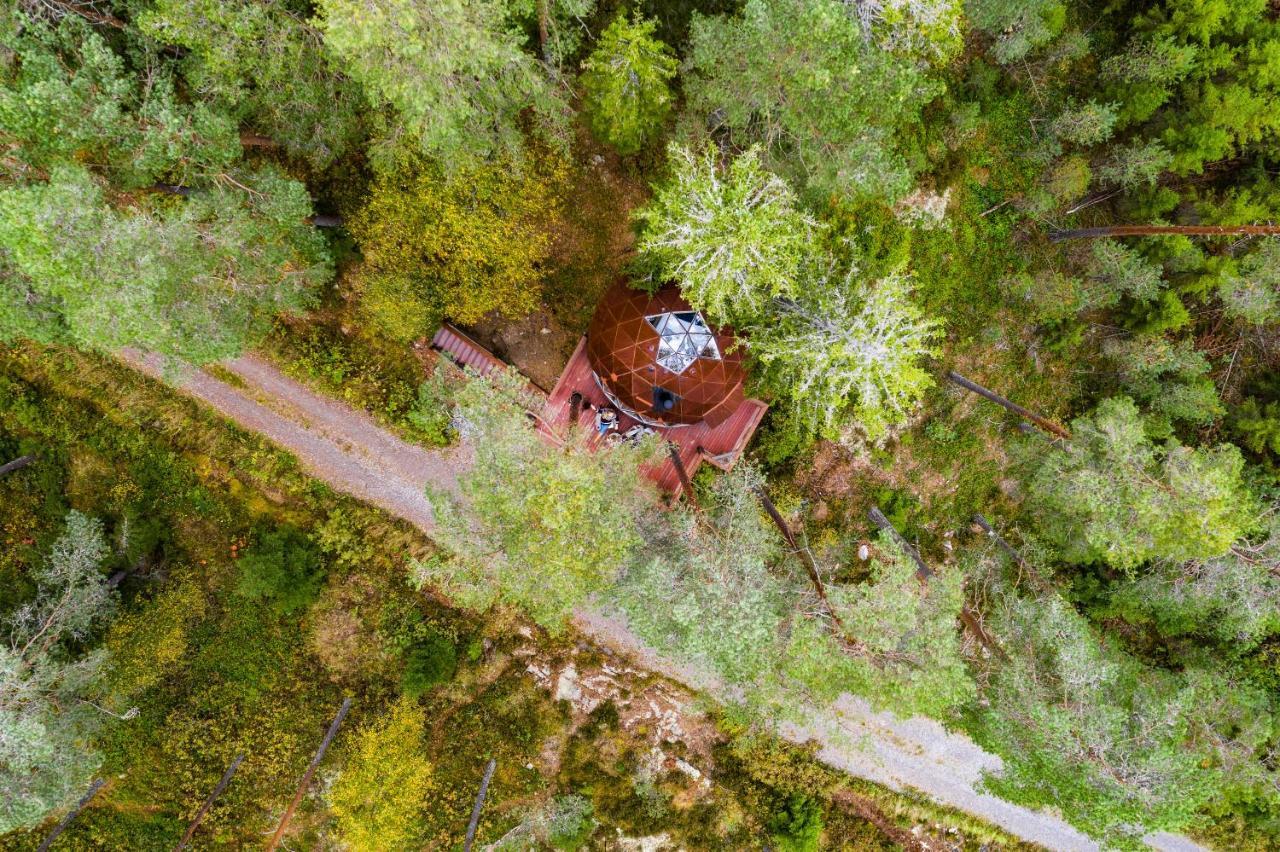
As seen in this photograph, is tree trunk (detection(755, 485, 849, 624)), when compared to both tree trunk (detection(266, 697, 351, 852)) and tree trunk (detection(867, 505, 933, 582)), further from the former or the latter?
tree trunk (detection(266, 697, 351, 852))

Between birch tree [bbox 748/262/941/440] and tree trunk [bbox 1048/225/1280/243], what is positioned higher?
tree trunk [bbox 1048/225/1280/243]

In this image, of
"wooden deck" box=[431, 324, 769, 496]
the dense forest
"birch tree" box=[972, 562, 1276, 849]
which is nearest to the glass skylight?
the dense forest

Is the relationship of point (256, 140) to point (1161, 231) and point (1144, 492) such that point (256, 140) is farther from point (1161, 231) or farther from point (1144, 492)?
point (1161, 231)

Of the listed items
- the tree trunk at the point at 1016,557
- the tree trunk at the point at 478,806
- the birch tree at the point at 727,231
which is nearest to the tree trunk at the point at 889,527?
the tree trunk at the point at 1016,557

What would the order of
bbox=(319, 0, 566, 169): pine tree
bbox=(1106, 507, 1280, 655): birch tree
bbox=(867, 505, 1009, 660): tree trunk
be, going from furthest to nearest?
1. bbox=(867, 505, 1009, 660): tree trunk
2. bbox=(1106, 507, 1280, 655): birch tree
3. bbox=(319, 0, 566, 169): pine tree

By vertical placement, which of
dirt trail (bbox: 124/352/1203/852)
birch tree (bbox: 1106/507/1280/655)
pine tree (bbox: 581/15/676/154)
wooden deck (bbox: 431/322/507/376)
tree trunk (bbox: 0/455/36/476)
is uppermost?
pine tree (bbox: 581/15/676/154)

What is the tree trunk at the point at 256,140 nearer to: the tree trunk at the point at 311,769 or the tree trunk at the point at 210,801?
the tree trunk at the point at 311,769

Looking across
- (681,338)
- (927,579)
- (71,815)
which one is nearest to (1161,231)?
(927,579)

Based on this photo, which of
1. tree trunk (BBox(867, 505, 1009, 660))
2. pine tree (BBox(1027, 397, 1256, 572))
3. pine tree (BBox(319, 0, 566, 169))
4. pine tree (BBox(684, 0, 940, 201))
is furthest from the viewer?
tree trunk (BBox(867, 505, 1009, 660))

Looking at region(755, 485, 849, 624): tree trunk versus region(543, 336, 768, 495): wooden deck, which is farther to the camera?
region(543, 336, 768, 495): wooden deck
